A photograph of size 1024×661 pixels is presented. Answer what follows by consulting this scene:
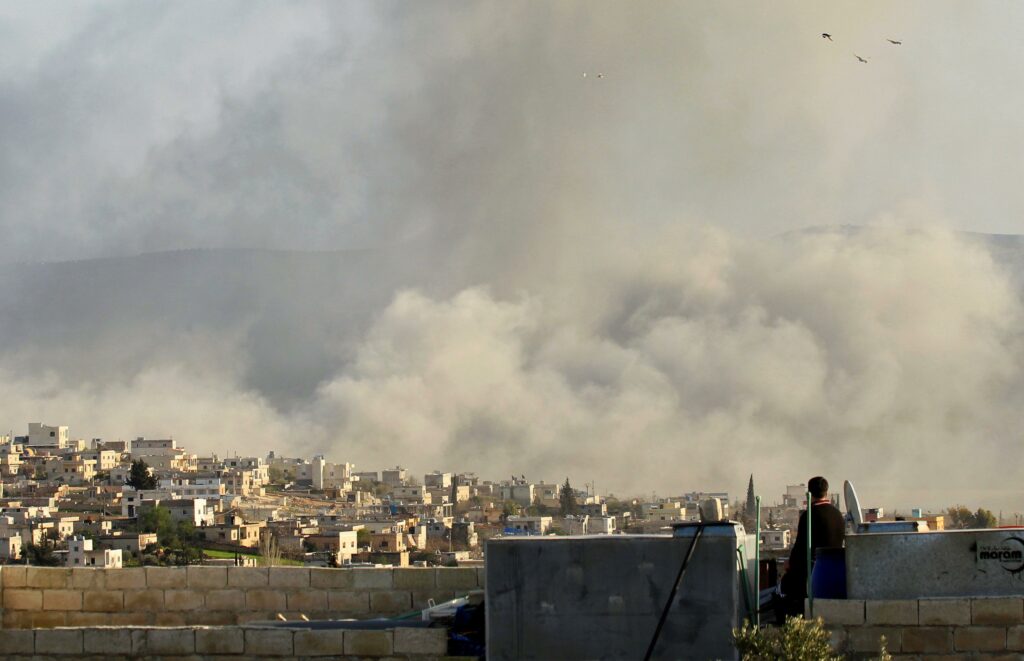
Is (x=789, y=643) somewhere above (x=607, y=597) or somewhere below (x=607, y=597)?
below

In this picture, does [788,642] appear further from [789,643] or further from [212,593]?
[212,593]

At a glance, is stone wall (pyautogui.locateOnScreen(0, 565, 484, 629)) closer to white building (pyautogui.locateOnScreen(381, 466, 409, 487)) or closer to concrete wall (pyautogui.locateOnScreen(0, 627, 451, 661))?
concrete wall (pyautogui.locateOnScreen(0, 627, 451, 661))

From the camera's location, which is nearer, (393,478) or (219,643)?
(219,643)

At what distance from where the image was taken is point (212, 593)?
13.6 metres

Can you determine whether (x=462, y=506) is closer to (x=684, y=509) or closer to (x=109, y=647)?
(x=684, y=509)

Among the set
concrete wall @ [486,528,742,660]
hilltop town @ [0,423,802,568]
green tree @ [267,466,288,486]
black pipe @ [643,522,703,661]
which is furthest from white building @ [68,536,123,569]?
green tree @ [267,466,288,486]

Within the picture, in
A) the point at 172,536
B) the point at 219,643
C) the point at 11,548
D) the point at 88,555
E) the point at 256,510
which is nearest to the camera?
the point at 219,643

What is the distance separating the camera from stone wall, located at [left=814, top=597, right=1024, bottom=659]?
10.7m

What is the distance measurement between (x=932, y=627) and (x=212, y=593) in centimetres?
588

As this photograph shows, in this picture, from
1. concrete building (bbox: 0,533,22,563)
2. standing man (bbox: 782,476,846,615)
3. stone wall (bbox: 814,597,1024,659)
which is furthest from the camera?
concrete building (bbox: 0,533,22,563)

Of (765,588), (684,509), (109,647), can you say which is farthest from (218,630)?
(684,509)

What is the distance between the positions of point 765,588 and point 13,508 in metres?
114

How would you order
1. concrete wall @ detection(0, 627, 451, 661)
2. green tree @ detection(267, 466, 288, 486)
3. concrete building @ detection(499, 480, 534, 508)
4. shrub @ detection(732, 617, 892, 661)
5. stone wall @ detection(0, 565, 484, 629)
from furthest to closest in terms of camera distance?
green tree @ detection(267, 466, 288, 486), concrete building @ detection(499, 480, 534, 508), stone wall @ detection(0, 565, 484, 629), concrete wall @ detection(0, 627, 451, 661), shrub @ detection(732, 617, 892, 661)

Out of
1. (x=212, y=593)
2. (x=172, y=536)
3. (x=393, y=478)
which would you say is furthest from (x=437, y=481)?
(x=212, y=593)
